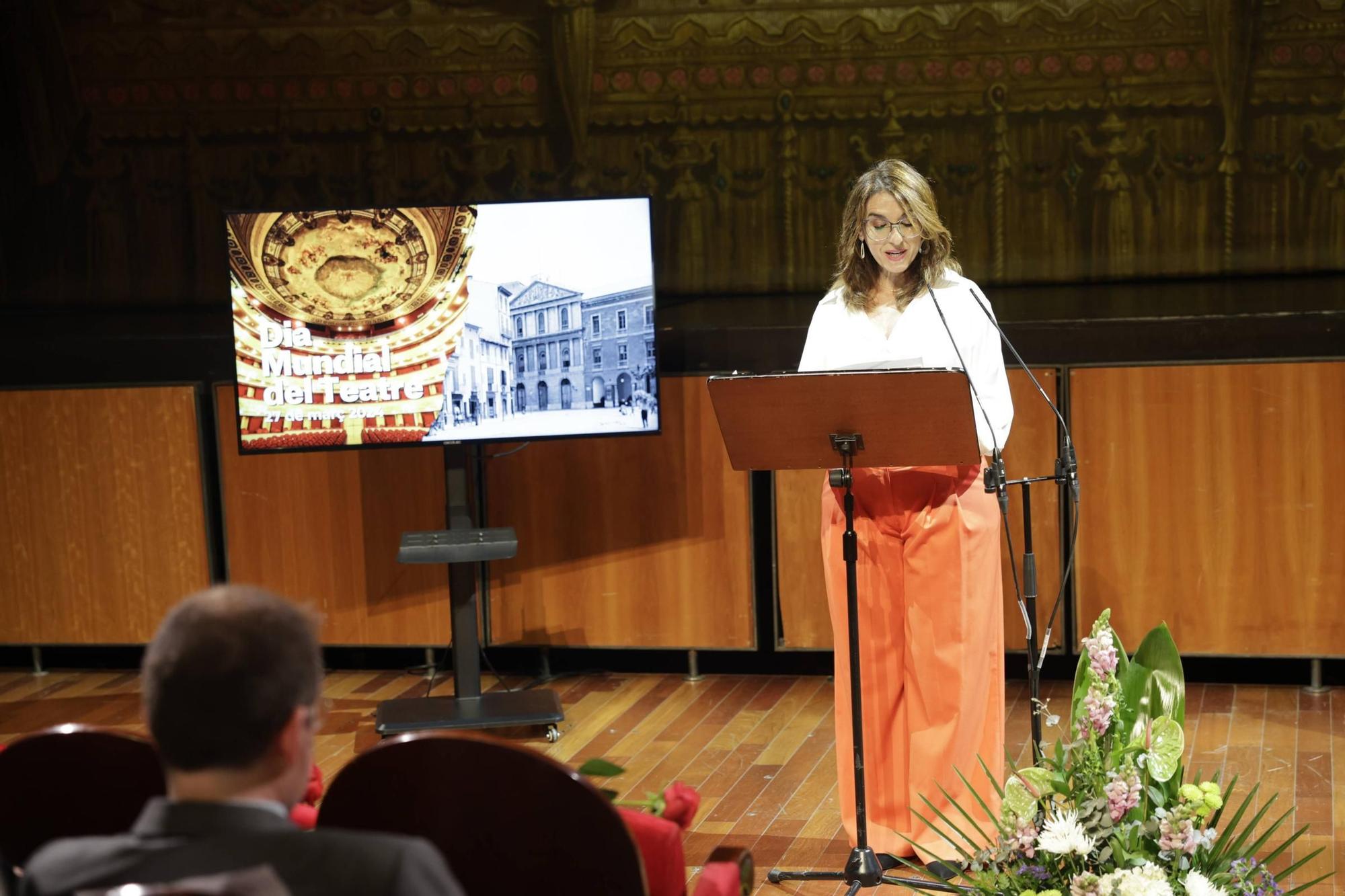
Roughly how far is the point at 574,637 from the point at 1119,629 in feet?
5.97

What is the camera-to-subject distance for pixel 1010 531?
5.20 metres

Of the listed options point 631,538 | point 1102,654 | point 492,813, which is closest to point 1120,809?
point 1102,654

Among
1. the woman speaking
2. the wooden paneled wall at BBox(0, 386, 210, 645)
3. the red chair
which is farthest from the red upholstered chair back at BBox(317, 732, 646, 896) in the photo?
the wooden paneled wall at BBox(0, 386, 210, 645)

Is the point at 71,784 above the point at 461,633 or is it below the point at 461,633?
above

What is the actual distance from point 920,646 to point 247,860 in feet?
8.39

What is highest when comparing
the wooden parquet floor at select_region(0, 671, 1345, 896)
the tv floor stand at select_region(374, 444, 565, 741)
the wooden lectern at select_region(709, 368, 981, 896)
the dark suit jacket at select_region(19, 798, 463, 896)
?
the wooden lectern at select_region(709, 368, 981, 896)

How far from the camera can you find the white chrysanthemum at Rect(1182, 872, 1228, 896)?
2.34m

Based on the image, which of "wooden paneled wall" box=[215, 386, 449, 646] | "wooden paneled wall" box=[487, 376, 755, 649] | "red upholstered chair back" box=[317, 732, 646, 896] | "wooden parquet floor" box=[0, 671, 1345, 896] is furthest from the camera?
"wooden paneled wall" box=[215, 386, 449, 646]

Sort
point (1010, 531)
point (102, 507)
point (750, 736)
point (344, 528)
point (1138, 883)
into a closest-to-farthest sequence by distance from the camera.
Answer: point (1138, 883)
point (750, 736)
point (1010, 531)
point (344, 528)
point (102, 507)

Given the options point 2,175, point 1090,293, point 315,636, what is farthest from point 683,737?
point 2,175

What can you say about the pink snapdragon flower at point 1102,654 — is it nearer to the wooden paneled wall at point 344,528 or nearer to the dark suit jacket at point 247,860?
the dark suit jacket at point 247,860

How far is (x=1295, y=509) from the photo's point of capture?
4.99m

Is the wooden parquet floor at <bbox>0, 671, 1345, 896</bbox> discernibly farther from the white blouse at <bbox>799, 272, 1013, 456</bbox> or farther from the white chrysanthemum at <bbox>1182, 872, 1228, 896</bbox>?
the white chrysanthemum at <bbox>1182, 872, 1228, 896</bbox>

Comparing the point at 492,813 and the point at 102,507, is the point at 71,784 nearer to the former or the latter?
the point at 492,813
